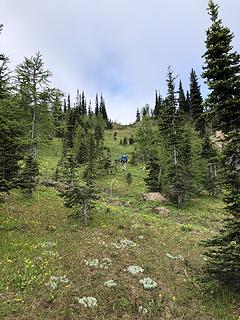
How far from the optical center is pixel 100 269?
15.3 metres

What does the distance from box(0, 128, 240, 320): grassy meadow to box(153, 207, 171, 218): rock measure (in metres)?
6.80

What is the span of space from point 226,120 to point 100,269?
8.56 metres

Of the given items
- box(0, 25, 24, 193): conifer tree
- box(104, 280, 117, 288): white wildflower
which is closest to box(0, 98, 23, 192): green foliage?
box(0, 25, 24, 193): conifer tree

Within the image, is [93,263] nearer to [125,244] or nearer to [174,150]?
→ [125,244]

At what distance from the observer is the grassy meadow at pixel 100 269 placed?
12.6m

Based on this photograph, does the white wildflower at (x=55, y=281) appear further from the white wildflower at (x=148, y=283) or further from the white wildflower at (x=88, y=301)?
the white wildflower at (x=148, y=283)

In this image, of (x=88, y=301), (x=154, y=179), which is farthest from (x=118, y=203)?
(x=88, y=301)

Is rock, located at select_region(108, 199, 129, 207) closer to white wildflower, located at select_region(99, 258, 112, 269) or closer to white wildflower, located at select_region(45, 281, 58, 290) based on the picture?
white wildflower, located at select_region(99, 258, 112, 269)

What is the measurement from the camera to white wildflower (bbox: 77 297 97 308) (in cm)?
1265

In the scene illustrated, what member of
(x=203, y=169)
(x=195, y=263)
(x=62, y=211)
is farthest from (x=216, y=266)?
(x=203, y=169)

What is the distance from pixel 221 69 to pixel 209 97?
50.4 inches

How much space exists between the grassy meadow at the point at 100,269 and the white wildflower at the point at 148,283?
0.59 feet

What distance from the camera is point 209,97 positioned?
14.8 metres

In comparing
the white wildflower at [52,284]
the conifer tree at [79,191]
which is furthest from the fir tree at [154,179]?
the white wildflower at [52,284]
